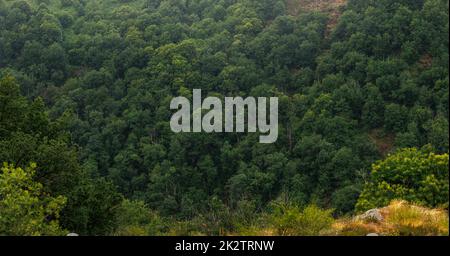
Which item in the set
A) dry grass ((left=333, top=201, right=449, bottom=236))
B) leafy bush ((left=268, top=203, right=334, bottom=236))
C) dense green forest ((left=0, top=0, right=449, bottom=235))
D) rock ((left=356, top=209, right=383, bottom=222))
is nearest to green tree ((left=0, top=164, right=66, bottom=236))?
leafy bush ((left=268, top=203, right=334, bottom=236))

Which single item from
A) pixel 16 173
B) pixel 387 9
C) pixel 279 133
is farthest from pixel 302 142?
pixel 16 173

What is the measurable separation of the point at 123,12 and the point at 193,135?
3513cm

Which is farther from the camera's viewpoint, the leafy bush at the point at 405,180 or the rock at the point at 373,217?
the leafy bush at the point at 405,180

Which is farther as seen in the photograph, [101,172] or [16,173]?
[101,172]

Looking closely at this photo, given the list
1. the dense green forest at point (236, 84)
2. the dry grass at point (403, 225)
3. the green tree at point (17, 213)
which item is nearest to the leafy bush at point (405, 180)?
the dry grass at point (403, 225)

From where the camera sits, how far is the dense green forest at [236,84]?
63.7m

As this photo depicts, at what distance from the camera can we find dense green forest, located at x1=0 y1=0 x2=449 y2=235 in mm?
63656

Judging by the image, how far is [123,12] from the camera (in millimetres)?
95000

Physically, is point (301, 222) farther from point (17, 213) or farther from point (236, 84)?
point (236, 84)

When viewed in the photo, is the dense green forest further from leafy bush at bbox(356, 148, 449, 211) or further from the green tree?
the green tree

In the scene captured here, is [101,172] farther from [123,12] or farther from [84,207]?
[84,207]

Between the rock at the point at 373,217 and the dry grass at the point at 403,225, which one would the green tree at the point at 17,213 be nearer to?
the dry grass at the point at 403,225

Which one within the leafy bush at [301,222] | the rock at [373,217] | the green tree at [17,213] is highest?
the leafy bush at [301,222]

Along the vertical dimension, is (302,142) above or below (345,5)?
below
